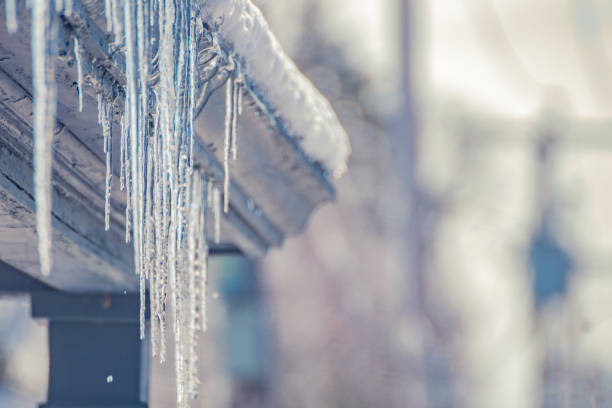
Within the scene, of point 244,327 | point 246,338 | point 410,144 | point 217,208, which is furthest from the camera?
point 244,327

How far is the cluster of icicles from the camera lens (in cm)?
106

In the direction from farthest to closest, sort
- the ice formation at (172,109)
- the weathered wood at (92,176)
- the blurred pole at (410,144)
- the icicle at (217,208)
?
1. the blurred pole at (410,144)
2. the icicle at (217,208)
3. the weathered wood at (92,176)
4. the ice formation at (172,109)

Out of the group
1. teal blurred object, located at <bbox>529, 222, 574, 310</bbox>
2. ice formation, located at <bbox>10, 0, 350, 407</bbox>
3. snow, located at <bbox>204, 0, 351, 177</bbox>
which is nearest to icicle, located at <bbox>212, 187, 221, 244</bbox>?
ice formation, located at <bbox>10, 0, 350, 407</bbox>

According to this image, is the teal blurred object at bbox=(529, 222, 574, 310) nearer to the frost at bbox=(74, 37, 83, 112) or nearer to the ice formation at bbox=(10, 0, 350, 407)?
the ice formation at bbox=(10, 0, 350, 407)

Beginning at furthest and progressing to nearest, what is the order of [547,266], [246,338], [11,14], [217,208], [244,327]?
1. [244,327]
2. [246,338]
3. [547,266]
4. [217,208]
5. [11,14]

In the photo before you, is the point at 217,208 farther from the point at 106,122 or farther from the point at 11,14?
the point at 11,14

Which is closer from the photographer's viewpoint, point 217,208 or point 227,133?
point 227,133

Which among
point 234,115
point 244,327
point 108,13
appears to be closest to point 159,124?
point 234,115

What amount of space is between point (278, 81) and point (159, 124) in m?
0.44

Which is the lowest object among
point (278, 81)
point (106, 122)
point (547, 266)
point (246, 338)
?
point (246, 338)

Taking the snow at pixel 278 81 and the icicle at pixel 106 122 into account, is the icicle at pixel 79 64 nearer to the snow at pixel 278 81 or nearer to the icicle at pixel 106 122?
the icicle at pixel 106 122

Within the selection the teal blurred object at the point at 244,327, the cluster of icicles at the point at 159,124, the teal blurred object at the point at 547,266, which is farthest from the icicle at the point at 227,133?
the teal blurred object at the point at 244,327

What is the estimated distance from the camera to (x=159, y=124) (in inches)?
58.3

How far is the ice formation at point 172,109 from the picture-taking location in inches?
43.1
